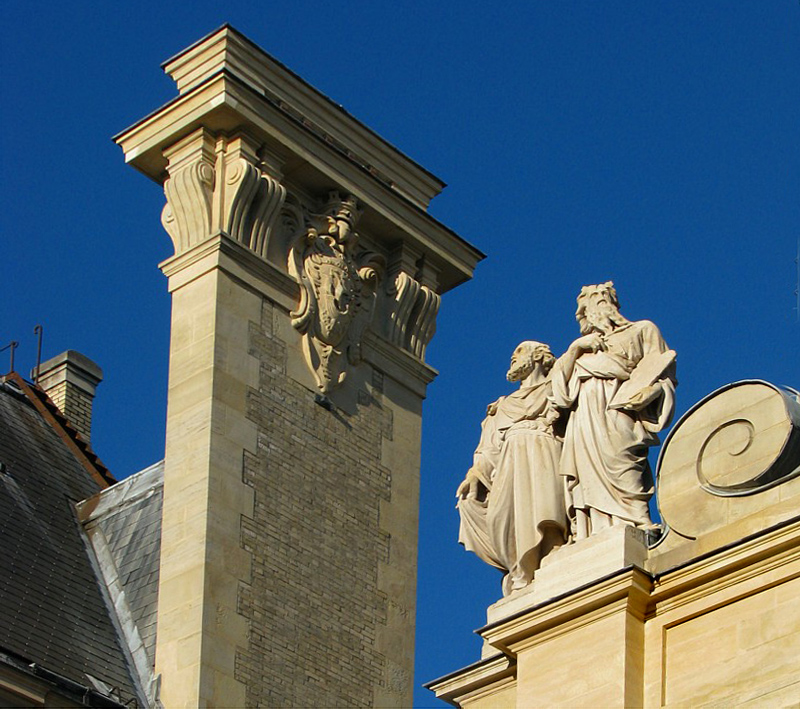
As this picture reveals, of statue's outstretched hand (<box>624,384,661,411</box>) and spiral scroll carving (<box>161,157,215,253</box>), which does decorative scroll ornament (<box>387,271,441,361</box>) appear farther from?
statue's outstretched hand (<box>624,384,661,411</box>)

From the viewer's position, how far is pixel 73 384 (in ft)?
128

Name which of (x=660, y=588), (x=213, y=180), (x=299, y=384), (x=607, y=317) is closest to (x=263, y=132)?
(x=213, y=180)

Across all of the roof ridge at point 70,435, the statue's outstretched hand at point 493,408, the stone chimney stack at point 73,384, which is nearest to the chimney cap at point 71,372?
the stone chimney stack at point 73,384

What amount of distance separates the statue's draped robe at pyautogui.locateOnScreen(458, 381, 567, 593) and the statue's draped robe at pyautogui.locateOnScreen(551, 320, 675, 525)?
0.59 ft

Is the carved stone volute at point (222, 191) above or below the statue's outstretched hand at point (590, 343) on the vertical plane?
above

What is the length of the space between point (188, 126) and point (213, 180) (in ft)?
2.34

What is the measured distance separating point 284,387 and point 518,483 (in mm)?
11242

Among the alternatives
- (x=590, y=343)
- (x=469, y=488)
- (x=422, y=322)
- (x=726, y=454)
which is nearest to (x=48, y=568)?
(x=422, y=322)

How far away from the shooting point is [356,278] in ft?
105

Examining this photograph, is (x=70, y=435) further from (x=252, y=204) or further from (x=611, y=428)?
(x=611, y=428)

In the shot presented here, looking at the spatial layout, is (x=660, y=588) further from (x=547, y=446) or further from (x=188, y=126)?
(x=188, y=126)

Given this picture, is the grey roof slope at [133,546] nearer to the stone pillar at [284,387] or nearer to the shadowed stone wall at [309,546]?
the stone pillar at [284,387]

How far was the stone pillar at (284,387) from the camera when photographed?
28.8m

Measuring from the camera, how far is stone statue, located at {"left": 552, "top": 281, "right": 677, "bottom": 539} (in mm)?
18781
